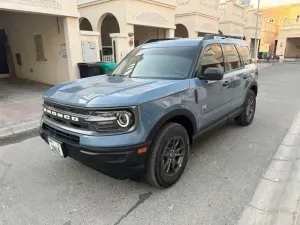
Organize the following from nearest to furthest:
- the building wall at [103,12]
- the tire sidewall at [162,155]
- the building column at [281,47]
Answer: the tire sidewall at [162,155]
the building wall at [103,12]
the building column at [281,47]

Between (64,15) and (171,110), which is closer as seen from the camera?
(171,110)

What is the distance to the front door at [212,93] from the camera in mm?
3342

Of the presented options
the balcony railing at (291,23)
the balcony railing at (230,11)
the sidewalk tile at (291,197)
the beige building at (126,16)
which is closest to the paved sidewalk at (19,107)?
the beige building at (126,16)

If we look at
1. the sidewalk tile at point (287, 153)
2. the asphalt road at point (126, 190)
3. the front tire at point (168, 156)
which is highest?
the front tire at point (168, 156)

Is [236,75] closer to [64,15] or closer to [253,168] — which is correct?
[253,168]

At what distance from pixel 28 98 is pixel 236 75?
672 cm

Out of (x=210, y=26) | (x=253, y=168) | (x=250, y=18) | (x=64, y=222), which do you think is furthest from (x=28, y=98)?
(x=250, y=18)

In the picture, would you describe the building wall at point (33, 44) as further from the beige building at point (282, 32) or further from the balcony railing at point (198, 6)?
the beige building at point (282, 32)

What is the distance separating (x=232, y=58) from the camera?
14.3 ft

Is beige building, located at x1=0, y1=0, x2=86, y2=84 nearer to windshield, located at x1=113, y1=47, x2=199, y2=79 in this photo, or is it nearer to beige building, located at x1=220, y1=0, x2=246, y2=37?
windshield, located at x1=113, y1=47, x2=199, y2=79

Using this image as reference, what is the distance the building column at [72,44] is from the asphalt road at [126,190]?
5091 millimetres

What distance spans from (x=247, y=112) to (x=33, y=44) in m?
9.74

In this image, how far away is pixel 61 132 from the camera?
2.76 m

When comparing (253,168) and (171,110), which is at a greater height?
(171,110)
